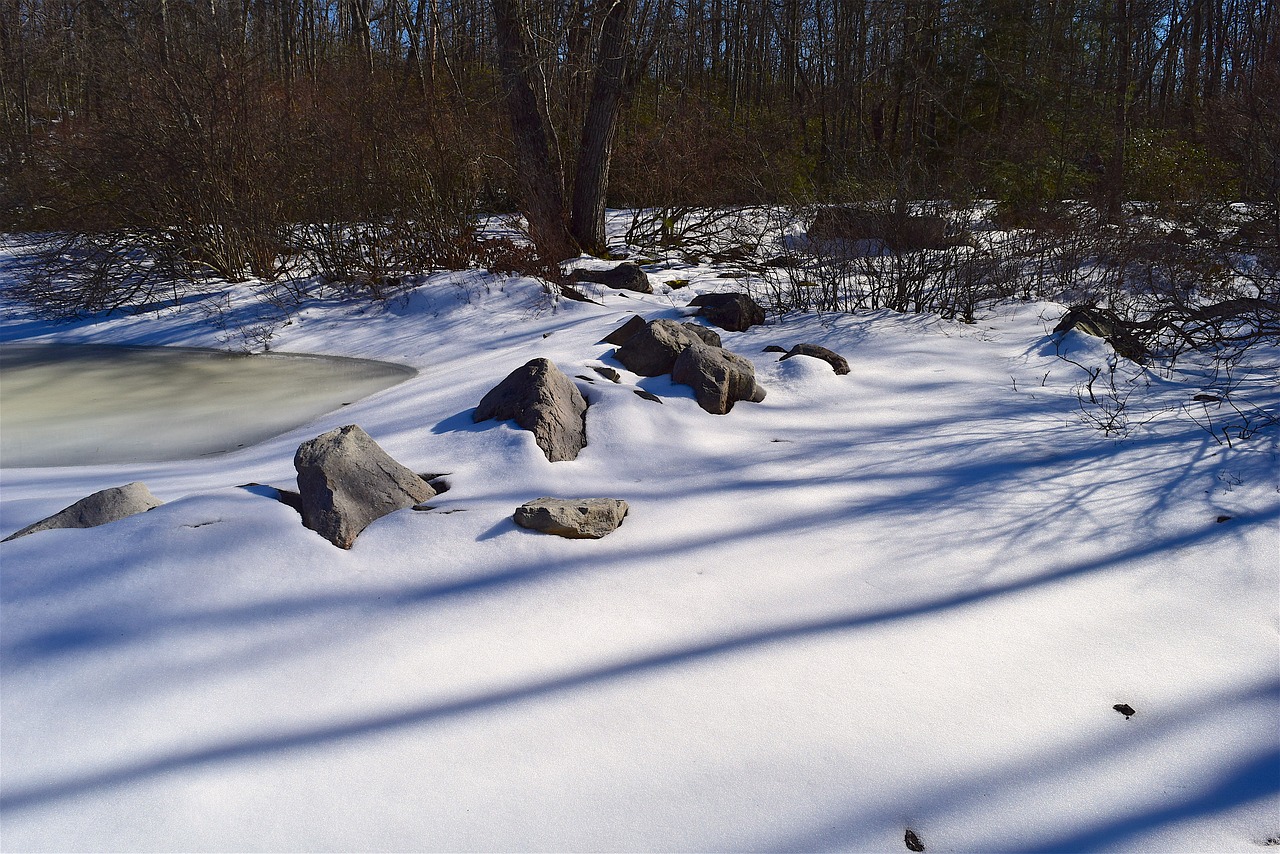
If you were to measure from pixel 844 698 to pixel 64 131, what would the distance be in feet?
38.6

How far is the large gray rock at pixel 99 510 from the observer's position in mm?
3047

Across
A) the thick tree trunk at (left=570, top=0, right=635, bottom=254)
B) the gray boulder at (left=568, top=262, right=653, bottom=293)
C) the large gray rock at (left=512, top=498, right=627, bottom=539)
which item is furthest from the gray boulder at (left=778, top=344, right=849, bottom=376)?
the thick tree trunk at (left=570, top=0, right=635, bottom=254)

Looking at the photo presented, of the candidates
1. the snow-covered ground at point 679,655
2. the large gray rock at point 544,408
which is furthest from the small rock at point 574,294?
the snow-covered ground at point 679,655

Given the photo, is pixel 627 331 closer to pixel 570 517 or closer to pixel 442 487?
pixel 442 487

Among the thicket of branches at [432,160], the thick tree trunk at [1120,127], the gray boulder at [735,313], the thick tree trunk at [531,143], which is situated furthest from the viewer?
the thick tree trunk at [1120,127]

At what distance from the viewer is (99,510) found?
3.10 meters

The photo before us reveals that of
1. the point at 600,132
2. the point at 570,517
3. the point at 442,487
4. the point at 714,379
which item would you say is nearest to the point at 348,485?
the point at 442,487

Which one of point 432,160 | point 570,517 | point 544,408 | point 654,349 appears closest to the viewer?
point 570,517

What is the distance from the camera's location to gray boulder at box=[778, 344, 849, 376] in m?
5.32

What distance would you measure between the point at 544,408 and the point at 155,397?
→ 13.3 ft

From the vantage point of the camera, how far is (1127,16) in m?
11.8

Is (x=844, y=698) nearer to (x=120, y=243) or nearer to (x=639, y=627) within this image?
(x=639, y=627)

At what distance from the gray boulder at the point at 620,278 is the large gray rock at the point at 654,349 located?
345 cm

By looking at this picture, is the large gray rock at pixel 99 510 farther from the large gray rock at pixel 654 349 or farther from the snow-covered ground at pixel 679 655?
the large gray rock at pixel 654 349
